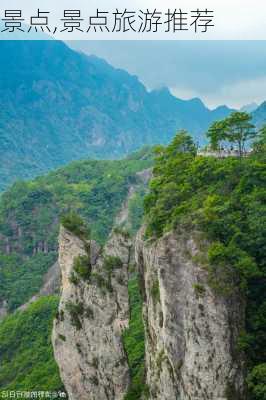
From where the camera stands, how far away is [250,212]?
25.8m

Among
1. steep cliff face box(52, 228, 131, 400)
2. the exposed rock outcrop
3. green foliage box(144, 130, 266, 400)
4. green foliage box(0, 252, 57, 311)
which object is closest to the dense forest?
green foliage box(144, 130, 266, 400)

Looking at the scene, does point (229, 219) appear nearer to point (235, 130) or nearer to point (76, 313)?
point (235, 130)

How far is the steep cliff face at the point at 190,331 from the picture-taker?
23.2m

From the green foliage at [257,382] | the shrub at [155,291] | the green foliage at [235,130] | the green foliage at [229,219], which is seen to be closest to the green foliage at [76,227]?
the green foliage at [229,219]

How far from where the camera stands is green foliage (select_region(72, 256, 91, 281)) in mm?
→ 33344

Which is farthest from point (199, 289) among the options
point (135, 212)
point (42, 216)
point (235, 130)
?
point (42, 216)

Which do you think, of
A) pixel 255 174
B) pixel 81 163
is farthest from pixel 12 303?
pixel 255 174

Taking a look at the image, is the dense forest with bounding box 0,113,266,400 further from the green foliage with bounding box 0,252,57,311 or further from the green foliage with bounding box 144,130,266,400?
the green foliage with bounding box 0,252,57,311

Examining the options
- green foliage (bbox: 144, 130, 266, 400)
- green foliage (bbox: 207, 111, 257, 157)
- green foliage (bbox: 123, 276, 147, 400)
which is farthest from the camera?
green foliage (bbox: 207, 111, 257, 157)

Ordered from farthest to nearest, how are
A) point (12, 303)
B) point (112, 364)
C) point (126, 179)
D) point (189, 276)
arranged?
point (126, 179), point (12, 303), point (112, 364), point (189, 276)

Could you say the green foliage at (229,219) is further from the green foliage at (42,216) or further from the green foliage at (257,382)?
the green foliage at (42,216)

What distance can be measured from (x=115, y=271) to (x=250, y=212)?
1036 centimetres

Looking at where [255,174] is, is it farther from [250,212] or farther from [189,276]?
[189,276]

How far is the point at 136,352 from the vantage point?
1572 inches
